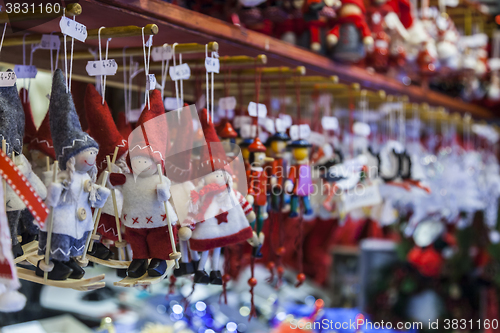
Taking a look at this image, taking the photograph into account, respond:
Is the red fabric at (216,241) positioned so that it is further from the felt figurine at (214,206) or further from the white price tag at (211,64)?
the white price tag at (211,64)

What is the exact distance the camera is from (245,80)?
5.08 feet

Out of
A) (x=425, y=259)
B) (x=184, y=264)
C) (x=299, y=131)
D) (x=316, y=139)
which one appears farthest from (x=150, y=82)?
(x=425, y=259)

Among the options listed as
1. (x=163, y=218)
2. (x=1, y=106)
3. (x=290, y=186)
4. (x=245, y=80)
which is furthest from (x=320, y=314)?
(x=1, y=106)

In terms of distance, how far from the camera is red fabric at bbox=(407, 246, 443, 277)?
2.75 m

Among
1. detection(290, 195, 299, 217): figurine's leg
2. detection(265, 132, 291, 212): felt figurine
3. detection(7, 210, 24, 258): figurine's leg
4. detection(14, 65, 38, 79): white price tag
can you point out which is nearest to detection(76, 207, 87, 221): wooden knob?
detection(7, 210, 24, 258): figurine's leg

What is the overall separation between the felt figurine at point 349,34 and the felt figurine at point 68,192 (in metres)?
1.12

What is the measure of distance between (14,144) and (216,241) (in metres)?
0.45

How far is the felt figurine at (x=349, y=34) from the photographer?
5.66 feet

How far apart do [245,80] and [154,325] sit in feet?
3.18

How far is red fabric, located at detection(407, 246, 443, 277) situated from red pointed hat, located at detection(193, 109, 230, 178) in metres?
2.01

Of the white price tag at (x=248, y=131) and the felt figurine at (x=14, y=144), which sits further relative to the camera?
the white price tag at (x=248, y=131)

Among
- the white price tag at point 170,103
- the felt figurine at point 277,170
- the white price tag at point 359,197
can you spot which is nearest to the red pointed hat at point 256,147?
the felt figurine at point 277,170

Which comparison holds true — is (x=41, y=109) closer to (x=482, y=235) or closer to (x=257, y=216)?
(x=257, y=216)

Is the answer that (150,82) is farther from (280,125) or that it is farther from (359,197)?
(359,197)
